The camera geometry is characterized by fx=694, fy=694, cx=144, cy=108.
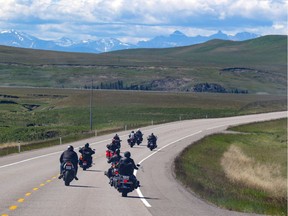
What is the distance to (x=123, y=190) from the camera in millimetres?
21922

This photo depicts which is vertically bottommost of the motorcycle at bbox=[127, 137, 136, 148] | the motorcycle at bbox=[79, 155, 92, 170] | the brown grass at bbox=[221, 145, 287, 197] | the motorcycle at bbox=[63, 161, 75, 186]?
the brown grass at bbox=[221, 145, 287, 197]

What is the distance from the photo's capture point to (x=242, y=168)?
43.2 metres

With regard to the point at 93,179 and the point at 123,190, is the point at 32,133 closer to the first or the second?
the point at 93,179

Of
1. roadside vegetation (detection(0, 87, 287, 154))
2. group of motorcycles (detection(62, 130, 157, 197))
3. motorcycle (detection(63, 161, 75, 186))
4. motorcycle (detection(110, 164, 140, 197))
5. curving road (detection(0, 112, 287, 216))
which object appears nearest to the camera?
curving road (detection(0, 112, 287, 216))

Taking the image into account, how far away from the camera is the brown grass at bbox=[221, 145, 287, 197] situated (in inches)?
1297

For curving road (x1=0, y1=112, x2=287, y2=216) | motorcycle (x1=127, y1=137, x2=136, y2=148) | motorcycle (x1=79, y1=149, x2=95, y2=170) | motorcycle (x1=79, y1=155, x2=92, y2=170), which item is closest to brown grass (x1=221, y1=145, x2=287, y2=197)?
curving road (x1=0, y1=112, x2=287, y2=216)

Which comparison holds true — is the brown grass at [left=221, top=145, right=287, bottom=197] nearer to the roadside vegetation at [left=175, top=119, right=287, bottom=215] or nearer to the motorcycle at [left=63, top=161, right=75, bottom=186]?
the roadside vegetation at [left=175, top=119, right=287, bottom=215]

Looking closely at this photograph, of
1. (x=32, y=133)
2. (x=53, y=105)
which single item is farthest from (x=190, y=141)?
(x=53, y=105)

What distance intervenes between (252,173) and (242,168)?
325 cm

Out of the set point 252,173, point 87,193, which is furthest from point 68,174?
point 252,173

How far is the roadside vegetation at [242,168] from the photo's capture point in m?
23.3

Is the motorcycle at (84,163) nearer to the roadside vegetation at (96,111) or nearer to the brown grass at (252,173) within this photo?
the brown grass at (252,173)

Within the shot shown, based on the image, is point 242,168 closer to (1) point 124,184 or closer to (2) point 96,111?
(1) point 124,184

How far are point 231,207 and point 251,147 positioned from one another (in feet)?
132
